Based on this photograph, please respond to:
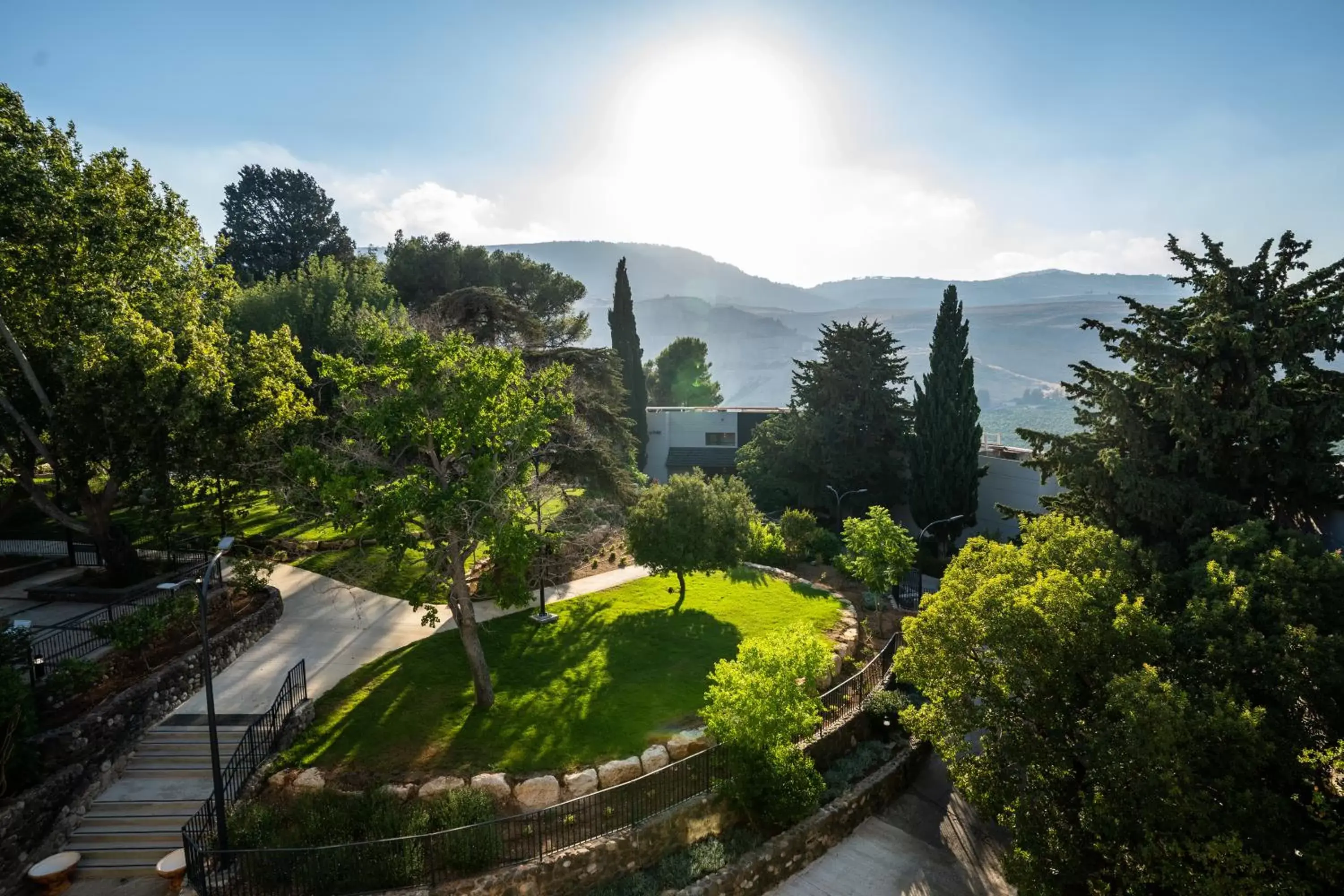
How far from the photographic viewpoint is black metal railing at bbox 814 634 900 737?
1770 cm

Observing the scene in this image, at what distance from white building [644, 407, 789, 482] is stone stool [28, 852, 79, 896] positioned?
40216mm

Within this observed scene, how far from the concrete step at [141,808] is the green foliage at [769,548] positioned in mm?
20400

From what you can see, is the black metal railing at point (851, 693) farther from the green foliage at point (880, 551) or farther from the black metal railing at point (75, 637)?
the black metal railing at point (75, 637)

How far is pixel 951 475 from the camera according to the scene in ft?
114

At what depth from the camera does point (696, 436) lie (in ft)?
172

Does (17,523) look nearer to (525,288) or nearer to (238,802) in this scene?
(238,802)

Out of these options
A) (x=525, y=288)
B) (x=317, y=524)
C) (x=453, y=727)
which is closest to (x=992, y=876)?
(x=453, y=727)

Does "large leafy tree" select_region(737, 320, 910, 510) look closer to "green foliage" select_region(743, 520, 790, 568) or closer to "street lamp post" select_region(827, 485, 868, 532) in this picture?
"street lamp post" select_region(827, 485, 868, 532)

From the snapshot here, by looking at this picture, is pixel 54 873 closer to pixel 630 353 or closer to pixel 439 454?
pixel 439 454

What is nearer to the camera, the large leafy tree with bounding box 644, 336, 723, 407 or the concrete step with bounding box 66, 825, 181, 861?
the concrete step with bounding box 66, 825, 181, 861

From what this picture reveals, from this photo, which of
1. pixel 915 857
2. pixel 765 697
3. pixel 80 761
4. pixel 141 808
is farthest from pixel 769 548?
pixel 80 761

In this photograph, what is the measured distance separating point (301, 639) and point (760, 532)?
18169mm

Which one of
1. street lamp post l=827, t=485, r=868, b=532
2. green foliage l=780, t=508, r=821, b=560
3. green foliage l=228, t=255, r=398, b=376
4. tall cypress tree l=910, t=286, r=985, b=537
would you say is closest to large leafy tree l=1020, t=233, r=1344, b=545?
green foliage l=780, t=508, r=821, b=560

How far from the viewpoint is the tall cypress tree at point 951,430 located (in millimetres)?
34844
